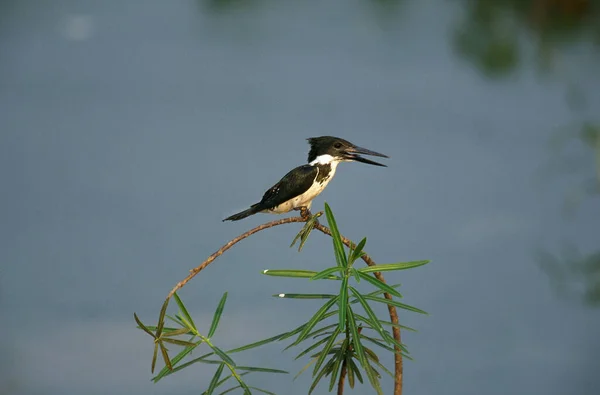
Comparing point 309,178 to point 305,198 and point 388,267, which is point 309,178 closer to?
point 305,198

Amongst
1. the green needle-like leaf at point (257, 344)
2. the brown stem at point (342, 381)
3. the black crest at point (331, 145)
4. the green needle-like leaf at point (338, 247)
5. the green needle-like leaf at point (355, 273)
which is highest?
the black crest at point (331, 145)

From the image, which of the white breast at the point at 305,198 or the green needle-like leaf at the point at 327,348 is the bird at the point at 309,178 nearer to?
the white breast at the point at 305,198

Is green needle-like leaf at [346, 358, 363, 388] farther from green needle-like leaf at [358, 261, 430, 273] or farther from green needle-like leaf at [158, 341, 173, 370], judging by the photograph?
green needle-like leaf at [158, 341, 173, 370]

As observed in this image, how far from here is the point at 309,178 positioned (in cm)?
221

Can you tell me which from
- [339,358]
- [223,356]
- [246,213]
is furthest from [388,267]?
[246,213]

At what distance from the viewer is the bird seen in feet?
7.22

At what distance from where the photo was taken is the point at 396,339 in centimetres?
193

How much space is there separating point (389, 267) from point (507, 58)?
4.07 m

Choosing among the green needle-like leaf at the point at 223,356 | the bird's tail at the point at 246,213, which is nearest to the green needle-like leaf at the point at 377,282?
the green needle-like leaf at the point at 223,356

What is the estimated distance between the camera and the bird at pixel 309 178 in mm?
2199

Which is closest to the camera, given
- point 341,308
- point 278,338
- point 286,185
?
point 341,308

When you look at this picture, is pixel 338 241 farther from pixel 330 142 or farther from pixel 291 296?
pixel 330 142

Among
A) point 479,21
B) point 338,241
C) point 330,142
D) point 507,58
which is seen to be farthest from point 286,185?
point 479,21

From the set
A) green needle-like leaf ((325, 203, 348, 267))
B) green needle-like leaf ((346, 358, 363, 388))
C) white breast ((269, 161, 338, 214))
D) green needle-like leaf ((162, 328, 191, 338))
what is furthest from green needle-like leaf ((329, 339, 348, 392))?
white breast ((269, 161, 338, 214))
